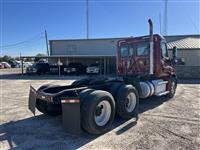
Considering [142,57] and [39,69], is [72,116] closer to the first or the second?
[142,57]

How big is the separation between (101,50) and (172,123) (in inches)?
995

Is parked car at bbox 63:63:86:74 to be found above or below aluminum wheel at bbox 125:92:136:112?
above

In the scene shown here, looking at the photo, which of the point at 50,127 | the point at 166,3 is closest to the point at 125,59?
the point at 50,127

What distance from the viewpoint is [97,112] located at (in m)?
5.39

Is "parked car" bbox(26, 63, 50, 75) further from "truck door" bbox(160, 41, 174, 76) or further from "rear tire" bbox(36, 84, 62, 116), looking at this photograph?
"rear tire" bbox(36, 84, 62, 116)

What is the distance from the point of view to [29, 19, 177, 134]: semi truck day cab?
4.93 m

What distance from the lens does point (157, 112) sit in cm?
725

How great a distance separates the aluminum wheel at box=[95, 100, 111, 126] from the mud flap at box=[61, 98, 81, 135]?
0.66 metres

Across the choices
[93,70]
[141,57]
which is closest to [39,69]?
[93,70]

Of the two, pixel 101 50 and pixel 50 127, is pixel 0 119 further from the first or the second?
pixel 101 50

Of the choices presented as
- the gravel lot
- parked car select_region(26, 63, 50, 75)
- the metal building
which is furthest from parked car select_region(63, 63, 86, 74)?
the gravel lot

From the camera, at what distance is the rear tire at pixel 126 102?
19.7 ft

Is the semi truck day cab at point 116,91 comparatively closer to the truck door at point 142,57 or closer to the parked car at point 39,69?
the truck door at point 142,57

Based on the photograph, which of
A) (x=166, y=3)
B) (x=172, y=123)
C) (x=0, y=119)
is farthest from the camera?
(x=166, y=3)
